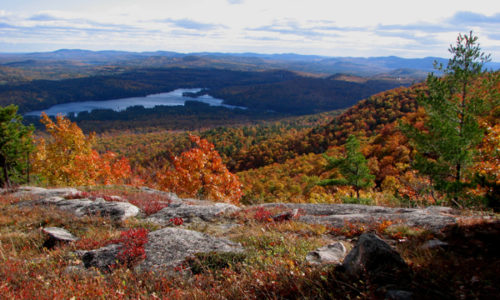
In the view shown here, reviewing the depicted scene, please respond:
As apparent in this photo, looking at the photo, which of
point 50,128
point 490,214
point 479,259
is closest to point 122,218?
point 479,259

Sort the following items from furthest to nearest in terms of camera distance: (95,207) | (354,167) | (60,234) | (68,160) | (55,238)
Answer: (68,160) < (354,167) < (95,207) < (60,234) < (55,238)

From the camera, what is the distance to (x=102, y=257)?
5969 mm

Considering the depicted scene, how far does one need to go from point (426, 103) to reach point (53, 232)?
15371 mm

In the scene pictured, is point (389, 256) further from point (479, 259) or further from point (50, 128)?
point (50, 128)

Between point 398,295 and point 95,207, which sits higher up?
point 398,295

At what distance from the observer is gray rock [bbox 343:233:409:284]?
3.78 metres

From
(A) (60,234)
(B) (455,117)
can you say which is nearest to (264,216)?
(A) (60,234)

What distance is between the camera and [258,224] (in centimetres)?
798

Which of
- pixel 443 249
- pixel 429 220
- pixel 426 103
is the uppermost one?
pixel 426 103

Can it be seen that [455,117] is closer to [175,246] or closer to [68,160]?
[175,246]

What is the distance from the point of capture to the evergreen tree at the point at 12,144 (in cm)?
2359

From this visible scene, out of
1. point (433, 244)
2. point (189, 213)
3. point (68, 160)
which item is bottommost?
point (68, 160)

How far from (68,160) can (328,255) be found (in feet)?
99.4

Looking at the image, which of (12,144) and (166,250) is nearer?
(166,250)
